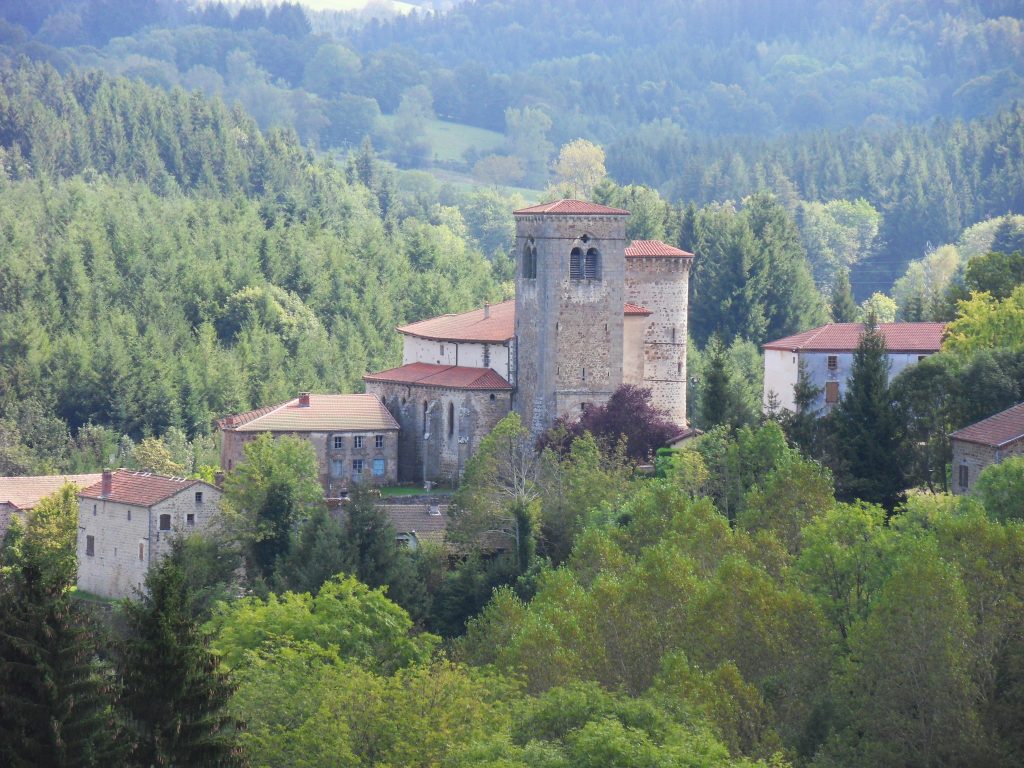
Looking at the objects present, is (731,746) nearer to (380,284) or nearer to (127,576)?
(127,576)

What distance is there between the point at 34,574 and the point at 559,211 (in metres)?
41.9

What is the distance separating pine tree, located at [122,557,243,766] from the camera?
37375mm

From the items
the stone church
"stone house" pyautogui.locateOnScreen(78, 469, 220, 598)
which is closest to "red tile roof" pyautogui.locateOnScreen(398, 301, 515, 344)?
the stone church

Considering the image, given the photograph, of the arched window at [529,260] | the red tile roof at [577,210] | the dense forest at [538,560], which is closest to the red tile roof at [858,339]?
the dense forest at [538,560]

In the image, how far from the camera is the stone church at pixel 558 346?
249 ft

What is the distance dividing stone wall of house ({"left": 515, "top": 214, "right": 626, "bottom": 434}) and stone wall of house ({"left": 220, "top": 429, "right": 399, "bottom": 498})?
16.3ft

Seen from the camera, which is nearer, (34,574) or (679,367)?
(34,574)

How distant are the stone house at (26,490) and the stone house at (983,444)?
3197 centimetres

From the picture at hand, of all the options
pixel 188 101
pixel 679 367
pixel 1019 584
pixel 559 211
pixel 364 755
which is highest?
pixel 188 101

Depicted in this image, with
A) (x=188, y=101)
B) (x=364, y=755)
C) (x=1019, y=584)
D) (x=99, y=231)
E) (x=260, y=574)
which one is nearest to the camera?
(x=364, y=755)

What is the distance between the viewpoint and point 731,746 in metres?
46.8

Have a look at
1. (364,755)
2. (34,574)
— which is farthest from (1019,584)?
(34,574)

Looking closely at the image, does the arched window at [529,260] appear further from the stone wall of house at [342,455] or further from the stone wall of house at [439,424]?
the stone wall of house at [342,455]

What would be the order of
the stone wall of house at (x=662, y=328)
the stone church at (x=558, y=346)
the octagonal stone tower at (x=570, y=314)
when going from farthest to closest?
the stone wall of house at (x=662, y=328) < the stone church at (x=558, y=346) < the octagonal stone tower at (x=570, y=314)
